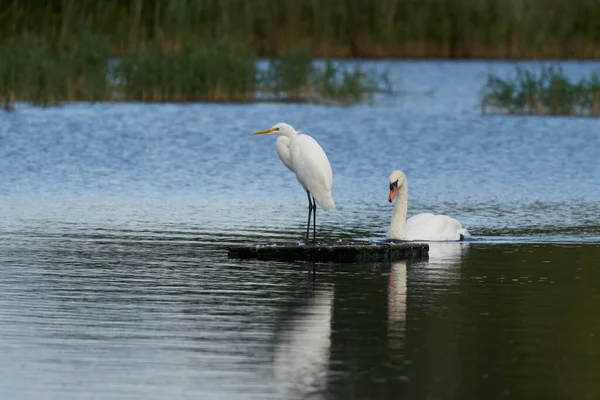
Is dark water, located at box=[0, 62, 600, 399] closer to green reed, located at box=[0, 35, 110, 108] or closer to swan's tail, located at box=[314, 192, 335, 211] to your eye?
swan's tail, located at box=[314, 192, 335, 211]

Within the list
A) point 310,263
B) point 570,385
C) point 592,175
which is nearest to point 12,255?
point 310,263

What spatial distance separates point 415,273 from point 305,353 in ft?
12.5

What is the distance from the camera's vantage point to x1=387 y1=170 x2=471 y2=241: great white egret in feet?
48.5

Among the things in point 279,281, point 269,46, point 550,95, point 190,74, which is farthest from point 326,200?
point 269,46

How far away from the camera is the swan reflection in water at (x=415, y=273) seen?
380 inches

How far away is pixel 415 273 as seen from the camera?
12.5 metres

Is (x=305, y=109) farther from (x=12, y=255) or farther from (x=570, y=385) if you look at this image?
(x=570, y=385)

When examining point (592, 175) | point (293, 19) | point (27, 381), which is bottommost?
point (27, 381)

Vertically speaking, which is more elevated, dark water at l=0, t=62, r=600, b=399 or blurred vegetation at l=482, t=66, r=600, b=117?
blurred vegetation at l=482, t=66, r=600, b=117

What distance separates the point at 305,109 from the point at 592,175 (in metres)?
11.4

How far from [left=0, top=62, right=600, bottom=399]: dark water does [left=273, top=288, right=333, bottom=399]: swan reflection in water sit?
2 cm

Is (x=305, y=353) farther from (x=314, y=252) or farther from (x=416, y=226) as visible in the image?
(x=416, y=226)

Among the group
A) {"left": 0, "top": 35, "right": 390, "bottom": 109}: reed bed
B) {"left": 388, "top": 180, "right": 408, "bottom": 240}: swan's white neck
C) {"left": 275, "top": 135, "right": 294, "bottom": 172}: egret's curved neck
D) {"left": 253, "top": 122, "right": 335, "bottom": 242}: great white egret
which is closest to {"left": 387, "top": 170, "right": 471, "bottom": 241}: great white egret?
{"left": 388, "top": 180, "right": 408, "bottom": 240}: swan's white neck

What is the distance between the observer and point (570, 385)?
8.02 metres
